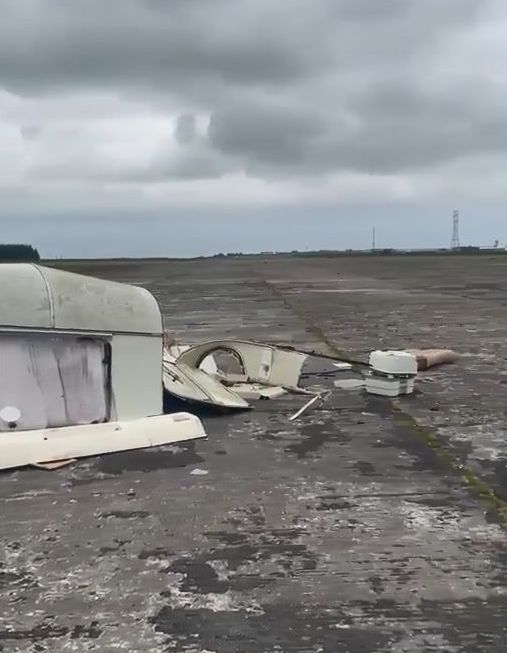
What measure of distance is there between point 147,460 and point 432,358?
555 centimetres

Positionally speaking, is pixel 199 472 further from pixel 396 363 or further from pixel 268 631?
pixel 396 363

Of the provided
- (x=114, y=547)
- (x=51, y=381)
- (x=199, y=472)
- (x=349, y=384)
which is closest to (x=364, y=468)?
(x=199, y=472)

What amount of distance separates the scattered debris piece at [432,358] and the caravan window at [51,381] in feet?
15.8

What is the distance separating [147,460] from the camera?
5535 millimetres

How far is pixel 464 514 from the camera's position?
172 inches

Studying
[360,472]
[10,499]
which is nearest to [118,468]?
[10,499]

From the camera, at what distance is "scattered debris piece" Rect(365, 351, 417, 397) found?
26.0ft

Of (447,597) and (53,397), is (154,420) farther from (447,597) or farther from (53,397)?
(447,597)

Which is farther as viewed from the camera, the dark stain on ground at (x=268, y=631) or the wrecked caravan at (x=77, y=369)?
the wrecked caravan at (x=77, y=369)

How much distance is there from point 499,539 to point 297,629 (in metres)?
1.46

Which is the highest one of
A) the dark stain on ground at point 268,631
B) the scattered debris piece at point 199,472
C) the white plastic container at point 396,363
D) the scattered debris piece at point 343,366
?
the white plastic container at point 396,363

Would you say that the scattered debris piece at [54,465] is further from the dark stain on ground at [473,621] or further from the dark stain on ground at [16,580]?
the dark stain on ground at [473,621]

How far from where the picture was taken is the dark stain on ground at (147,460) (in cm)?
533

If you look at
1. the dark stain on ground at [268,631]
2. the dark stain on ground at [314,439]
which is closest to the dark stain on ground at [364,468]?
the dark stain on ground at [314,439]
